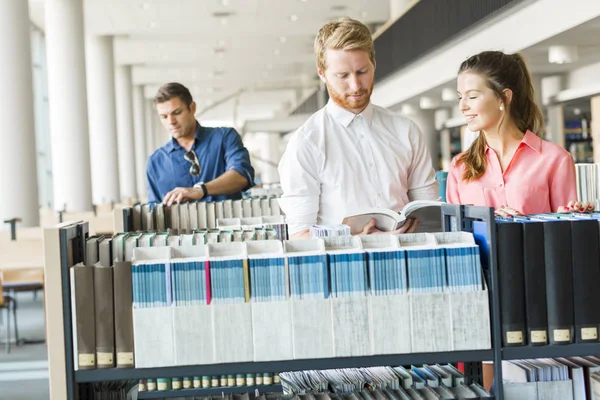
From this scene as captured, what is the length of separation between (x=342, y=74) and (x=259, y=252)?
75cm

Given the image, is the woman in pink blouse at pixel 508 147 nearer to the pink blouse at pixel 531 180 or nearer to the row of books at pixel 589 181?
the pink blouse at pixel 531 180

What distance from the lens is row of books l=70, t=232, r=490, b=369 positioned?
1858 millimetres

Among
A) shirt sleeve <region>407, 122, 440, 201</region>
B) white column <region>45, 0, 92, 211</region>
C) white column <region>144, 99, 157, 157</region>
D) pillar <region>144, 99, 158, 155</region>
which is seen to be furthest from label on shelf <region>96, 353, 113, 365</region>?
pillar <region>144, 99, 158, 155</region>

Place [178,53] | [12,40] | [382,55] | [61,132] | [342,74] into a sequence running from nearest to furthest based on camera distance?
[342,74]
[12,40]
[61,132]
[382,55]
[178,53]

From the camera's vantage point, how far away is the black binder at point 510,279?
192 centimetres

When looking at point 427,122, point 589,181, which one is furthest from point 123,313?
point 427,122

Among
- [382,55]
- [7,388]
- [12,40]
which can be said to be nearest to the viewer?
[7,388]

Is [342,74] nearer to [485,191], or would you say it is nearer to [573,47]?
[485,191]

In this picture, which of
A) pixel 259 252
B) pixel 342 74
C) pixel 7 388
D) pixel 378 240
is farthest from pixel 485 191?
pixel 7 388

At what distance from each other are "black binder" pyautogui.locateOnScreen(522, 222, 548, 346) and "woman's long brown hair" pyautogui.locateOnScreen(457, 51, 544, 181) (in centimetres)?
81

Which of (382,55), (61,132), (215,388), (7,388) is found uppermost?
(382,55)

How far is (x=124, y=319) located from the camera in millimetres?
1872

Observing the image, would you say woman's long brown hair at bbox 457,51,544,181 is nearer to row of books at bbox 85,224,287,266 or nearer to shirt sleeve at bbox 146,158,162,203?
row of books at bbox 85,224,287,266

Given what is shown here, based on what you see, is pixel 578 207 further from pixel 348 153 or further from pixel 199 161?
pixel 199 161
